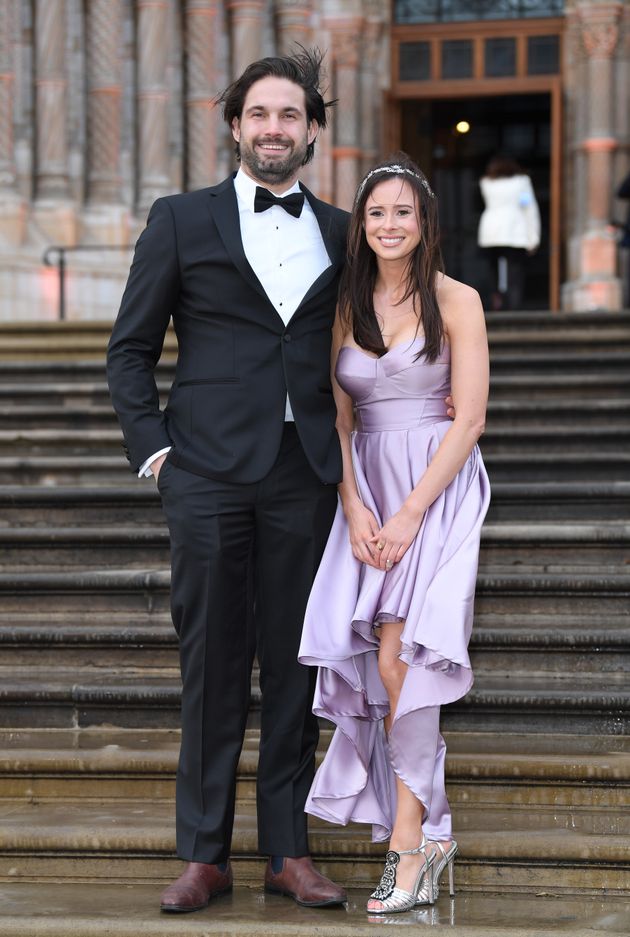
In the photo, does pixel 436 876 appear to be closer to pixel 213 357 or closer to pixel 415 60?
pixel 213 357

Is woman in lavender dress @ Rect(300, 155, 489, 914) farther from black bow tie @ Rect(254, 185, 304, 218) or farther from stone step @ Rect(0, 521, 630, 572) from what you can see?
stone step @ Rect(0, 521, 630, 572)

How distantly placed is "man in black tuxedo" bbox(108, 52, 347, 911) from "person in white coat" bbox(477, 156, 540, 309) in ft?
27.1

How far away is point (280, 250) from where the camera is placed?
3.67 metres

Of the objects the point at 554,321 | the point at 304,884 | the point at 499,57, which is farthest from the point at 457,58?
the point at 304,884

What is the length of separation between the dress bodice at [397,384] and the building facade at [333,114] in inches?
301

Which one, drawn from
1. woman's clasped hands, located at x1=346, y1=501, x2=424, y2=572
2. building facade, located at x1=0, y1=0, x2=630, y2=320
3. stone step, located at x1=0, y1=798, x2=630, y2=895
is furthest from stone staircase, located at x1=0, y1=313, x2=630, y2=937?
building facade, located at x1=0, y1=0, x2=630, y2=320

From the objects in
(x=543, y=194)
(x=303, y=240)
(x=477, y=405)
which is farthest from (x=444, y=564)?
(x=543, y=194)

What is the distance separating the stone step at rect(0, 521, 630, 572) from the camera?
570 centimetres

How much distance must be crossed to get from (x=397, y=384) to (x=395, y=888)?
1212 mm

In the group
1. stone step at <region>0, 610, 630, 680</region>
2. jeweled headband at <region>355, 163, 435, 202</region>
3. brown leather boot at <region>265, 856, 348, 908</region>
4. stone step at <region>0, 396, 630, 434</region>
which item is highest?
jeweled headband at <region>355, 163, 435, 202</region>

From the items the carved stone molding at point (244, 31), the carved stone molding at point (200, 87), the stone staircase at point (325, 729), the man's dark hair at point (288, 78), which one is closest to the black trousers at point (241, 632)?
the stone staircase at point (325, 729)

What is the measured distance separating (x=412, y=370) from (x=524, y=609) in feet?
6.23

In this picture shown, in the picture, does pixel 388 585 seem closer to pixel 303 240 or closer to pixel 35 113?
pixel 303 240

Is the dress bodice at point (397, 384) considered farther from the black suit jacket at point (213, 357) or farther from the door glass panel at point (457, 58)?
the door glass panel at point (457, 58)
